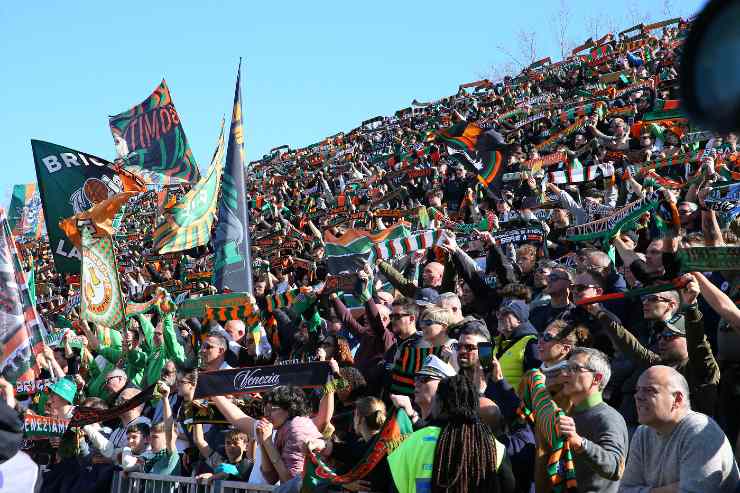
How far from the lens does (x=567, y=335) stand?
17.1ft

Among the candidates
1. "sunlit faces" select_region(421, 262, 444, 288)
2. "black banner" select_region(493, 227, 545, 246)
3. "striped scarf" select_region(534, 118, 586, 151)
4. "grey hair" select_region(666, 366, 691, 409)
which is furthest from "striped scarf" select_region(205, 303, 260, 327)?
"striped scarf" select_region(534, 118, 586, 151)

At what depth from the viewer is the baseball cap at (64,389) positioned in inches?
339

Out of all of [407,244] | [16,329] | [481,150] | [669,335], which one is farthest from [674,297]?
[481,150]

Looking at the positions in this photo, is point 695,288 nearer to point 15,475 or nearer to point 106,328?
point 15,475

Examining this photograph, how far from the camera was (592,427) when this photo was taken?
4.31 metres

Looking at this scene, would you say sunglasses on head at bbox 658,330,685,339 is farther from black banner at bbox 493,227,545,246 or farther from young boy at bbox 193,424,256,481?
black banner at bbox 493,227,545,246

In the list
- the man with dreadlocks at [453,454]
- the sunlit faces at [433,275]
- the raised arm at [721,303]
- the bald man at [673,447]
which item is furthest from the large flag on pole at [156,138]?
the bald man at [673,447]

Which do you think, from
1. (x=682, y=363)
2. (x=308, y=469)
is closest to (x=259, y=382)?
(x=308, y=469)

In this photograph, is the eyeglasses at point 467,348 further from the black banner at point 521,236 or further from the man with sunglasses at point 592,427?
the black banner at point 521,236

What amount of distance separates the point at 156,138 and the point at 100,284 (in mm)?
13102

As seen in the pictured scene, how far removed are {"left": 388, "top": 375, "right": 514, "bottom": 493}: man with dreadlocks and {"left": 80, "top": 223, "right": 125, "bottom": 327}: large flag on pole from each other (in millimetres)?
7631

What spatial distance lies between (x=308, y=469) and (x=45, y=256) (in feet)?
82.2

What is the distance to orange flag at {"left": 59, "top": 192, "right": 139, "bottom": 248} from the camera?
11.9 m

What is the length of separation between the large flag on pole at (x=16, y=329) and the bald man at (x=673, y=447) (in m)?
6.45
